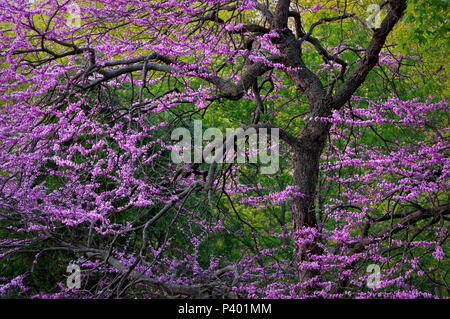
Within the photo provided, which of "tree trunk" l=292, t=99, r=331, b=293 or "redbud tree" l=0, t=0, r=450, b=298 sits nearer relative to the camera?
"redbud tree" l=0, t=0, r=450, b=298

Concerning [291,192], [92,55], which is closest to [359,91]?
[291,192]

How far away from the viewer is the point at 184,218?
7.95 m

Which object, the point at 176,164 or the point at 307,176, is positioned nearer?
the point at 307,176

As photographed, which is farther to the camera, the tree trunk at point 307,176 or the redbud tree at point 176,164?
the tree trunk at point 307,176

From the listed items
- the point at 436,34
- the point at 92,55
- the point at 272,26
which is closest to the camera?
the point at 92,55

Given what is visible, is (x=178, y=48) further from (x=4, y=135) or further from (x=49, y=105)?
(x=4, y=135)

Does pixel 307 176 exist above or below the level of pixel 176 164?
below
